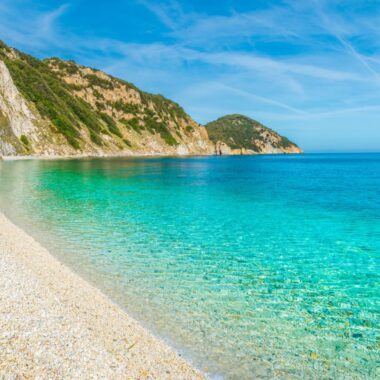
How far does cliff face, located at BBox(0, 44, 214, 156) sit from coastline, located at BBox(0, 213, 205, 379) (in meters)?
86.3

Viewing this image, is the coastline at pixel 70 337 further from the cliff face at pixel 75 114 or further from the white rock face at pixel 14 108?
the white rock face at pixel 14 108

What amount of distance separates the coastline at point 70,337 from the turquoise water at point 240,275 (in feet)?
2.07

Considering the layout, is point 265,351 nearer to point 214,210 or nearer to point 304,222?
point 304,222

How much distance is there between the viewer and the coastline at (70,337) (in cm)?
551

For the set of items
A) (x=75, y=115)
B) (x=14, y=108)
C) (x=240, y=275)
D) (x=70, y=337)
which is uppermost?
(x=75, y=115)

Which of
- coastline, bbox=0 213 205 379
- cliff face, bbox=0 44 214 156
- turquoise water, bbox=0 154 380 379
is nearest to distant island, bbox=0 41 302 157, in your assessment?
cliff face, bbox=0 44 214 156

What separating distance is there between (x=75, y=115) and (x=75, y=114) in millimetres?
1594

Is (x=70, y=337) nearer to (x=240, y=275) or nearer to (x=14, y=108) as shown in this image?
(x=240, y=275)

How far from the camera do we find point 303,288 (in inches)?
415

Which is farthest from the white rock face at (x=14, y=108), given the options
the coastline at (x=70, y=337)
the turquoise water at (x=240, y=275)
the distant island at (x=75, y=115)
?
the coastline at (x=70, y=337)

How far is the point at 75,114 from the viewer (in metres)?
135

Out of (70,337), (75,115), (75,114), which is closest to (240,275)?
(70,337)

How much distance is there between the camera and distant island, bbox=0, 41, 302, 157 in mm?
95000

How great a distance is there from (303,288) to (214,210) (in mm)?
14061
